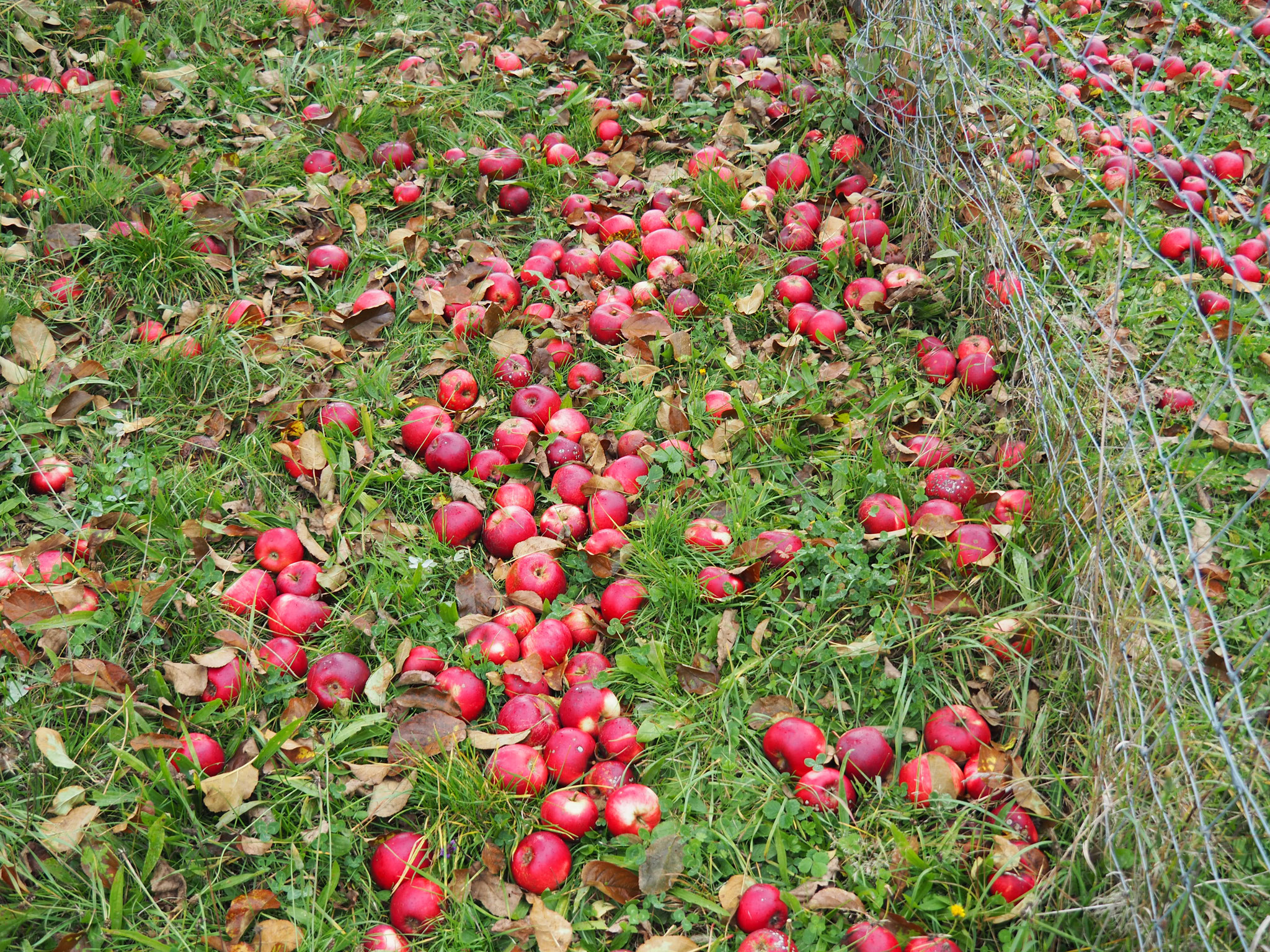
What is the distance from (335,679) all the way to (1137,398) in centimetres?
253

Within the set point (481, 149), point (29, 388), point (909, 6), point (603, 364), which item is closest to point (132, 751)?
point (29, 388)

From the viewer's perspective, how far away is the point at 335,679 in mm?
2381

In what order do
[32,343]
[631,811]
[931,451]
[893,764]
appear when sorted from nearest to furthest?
[631,811] < [893,764] < [931,451] < [32,343]

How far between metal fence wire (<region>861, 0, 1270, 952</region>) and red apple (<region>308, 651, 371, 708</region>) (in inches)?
65.6

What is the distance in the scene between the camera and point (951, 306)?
11.2 feet

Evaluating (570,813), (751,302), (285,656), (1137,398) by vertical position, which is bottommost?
(285,656)

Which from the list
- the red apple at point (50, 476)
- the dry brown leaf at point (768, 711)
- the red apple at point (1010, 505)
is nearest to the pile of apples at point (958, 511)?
the red apple at point (1010, 505)

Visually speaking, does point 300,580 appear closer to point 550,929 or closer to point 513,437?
point 513,437

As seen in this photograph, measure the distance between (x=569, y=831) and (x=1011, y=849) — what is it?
0.97 m

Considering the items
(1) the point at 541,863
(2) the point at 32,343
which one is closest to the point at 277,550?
(1) the point at 541,863

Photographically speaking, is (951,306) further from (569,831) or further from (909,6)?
(569,831)

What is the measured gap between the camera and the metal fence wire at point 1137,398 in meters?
1.79

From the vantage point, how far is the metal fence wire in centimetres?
179

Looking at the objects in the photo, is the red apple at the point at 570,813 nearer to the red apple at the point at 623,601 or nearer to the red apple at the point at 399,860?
the red apple at the point at 399,860
